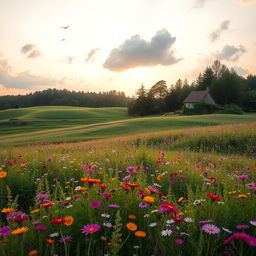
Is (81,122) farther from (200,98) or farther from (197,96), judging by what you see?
(197,96)

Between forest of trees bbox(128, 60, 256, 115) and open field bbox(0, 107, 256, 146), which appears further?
forest of trees bbox(128, 60, 256, 115)

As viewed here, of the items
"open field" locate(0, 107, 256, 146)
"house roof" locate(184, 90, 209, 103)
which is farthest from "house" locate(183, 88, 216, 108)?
"open field" locate(0, 107, 256, 146)

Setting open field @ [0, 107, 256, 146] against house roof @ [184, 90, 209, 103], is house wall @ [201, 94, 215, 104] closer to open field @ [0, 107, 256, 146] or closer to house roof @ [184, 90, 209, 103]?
house roof @ [184, 90, 209, 103]

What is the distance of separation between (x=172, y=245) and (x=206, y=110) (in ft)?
200

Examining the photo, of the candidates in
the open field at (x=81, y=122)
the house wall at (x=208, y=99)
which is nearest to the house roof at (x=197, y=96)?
the house wall at (x=208, y=99)

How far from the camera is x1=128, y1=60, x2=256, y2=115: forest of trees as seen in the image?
68188 millimetres

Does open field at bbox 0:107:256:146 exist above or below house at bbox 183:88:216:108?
below

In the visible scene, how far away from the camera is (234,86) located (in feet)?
223

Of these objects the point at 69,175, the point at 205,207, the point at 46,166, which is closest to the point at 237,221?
the point at 205,207

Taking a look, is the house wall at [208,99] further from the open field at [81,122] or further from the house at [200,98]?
the open field at [81,122]

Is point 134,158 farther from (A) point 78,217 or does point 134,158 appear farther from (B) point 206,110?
(B) point 206,110

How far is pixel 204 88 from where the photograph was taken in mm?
79625

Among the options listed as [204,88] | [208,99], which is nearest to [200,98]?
[208,99]

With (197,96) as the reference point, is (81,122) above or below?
below
